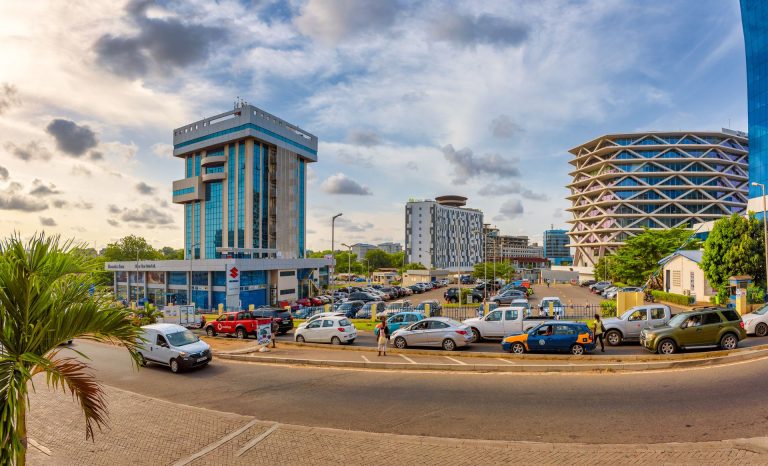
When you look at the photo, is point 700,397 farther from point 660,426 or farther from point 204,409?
point 204,409

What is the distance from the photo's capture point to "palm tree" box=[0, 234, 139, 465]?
15.1 feet

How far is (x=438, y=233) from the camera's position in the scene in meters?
165

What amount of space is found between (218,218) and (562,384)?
7408cm

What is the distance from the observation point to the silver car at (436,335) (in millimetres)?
19828

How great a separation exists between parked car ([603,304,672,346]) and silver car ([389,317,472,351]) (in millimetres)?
6851

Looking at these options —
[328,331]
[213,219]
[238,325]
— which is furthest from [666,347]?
[213,219]

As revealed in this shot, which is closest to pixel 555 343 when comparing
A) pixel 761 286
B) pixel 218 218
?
pixel 761 286

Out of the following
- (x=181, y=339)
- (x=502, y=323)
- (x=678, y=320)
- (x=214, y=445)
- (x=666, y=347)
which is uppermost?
(x=678, y=320)

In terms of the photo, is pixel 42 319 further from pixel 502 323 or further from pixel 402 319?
pixel 402 319

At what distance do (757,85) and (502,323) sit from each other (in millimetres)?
72000

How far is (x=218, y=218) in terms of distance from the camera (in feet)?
255

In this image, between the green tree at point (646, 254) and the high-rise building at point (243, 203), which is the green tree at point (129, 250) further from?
the green tree at point (646, 254)

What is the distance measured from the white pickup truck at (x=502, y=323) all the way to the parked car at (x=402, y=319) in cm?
375

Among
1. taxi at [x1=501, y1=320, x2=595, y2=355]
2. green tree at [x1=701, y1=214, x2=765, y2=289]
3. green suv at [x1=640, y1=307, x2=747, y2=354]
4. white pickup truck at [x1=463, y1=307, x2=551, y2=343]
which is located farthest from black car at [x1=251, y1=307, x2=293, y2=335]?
green tree at [x1=701, y1=214, x2=765, y2=289]
